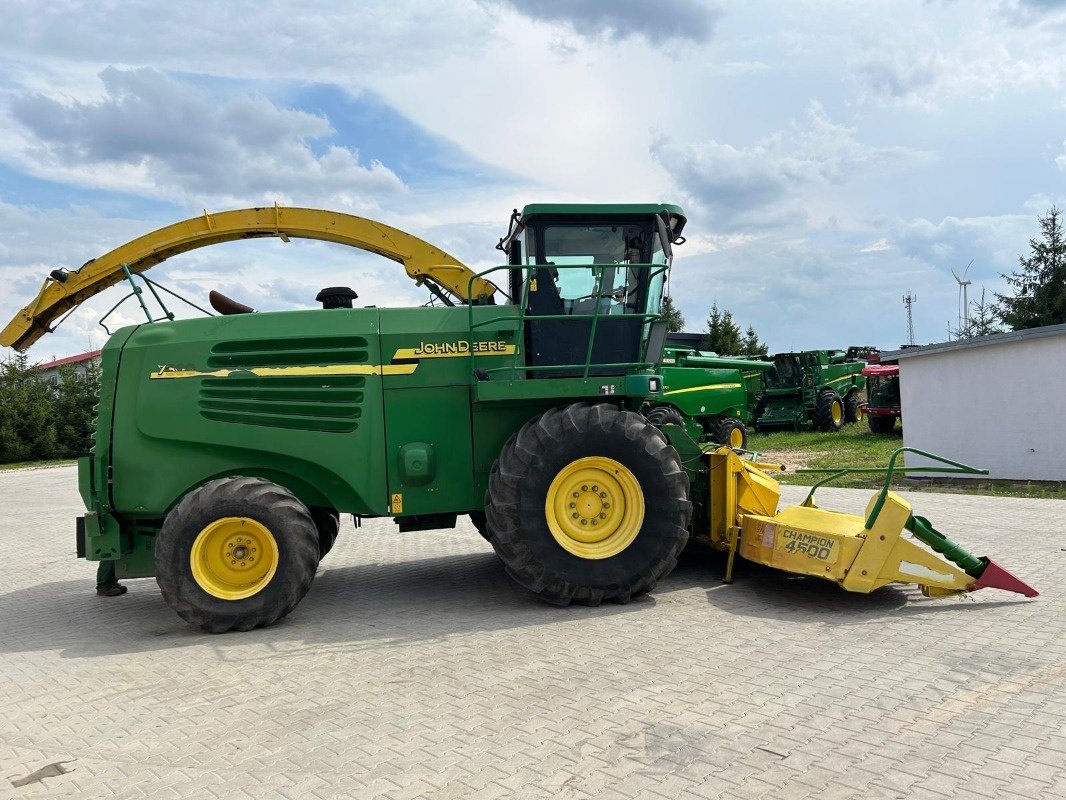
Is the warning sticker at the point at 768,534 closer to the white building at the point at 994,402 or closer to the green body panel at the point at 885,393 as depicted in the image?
the white building at the point at 994,402

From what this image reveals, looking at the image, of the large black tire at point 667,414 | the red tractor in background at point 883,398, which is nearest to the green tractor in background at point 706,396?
the large black tire at point 667,414

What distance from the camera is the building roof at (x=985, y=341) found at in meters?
13.4

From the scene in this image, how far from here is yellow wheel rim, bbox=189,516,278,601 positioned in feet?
20.2

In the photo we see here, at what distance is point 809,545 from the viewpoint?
6.12 meters

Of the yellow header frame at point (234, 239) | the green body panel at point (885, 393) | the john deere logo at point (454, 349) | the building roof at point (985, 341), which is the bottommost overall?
the green body panel at point (885, 393)

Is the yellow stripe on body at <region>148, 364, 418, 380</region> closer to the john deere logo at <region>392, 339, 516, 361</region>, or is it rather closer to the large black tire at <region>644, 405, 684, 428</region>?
the john deere logo at <region>392, 339, 516, 361</region>

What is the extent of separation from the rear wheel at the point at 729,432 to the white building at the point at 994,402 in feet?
12.7

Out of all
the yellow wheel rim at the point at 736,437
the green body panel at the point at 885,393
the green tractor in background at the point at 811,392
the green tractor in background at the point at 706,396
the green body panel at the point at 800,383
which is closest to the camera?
the green tractor in background at the point at 706,396

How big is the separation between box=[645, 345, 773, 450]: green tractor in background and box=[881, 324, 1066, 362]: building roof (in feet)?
11.4

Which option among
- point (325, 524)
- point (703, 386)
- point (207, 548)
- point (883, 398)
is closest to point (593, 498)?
point (325, 524)

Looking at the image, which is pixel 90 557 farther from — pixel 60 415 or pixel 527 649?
pixel 60 415

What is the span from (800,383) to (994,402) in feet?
37.7

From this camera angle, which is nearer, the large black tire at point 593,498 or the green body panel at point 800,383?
the large black tire at point 593,498

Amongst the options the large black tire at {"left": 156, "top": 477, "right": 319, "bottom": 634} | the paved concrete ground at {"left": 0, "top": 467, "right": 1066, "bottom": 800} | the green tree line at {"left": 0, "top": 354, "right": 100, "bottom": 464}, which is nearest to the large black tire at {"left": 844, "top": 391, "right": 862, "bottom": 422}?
the paved concrete ground at {"left": 0, "top": 467, "right": 1066, "bottom": 800}
